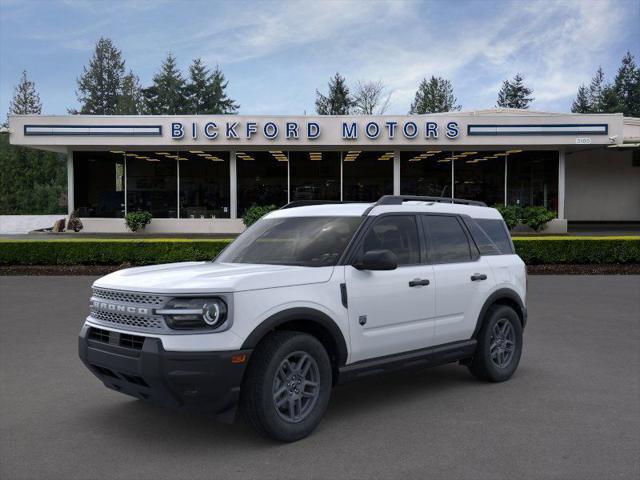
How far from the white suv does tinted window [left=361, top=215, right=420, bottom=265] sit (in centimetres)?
1

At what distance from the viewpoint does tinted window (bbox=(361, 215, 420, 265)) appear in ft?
18.3

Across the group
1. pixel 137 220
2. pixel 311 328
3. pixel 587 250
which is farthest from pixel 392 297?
pixel 137 220

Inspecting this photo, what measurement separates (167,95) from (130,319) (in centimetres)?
7478

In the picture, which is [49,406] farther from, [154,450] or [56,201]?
[56,201]

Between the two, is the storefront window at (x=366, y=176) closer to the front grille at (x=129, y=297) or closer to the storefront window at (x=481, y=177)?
the storefront window at (x=481, y=177)

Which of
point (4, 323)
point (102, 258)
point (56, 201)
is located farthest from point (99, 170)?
point (56, 201)

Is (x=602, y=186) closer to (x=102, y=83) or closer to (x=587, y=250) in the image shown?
(x=587, y=250)

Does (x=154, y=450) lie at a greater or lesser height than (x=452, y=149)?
lesser

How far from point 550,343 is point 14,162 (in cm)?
6616

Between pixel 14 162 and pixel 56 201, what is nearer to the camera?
pixel 56 201

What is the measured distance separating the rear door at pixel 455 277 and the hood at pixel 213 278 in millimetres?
1366

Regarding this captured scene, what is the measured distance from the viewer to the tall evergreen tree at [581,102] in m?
83.8

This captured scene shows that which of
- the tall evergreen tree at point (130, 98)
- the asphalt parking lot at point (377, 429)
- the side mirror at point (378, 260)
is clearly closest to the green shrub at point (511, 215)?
the asphalt parking lot at point (377, 429)

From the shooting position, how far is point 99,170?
96.7ft
